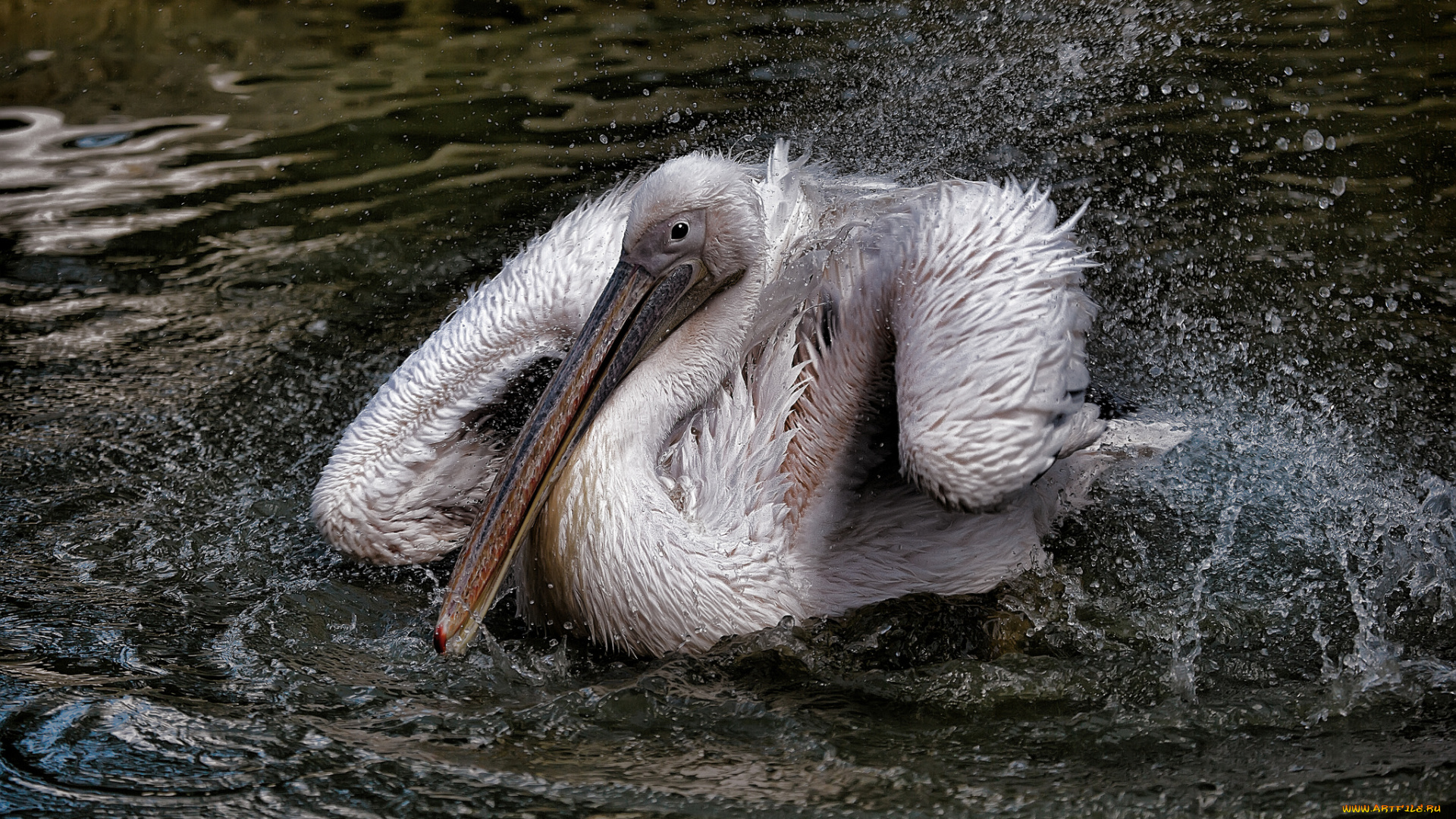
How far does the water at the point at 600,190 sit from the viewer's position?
244 centimetres

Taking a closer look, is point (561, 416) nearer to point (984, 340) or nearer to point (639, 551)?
point (639, 551)

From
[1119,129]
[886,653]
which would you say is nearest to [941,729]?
[886,653]

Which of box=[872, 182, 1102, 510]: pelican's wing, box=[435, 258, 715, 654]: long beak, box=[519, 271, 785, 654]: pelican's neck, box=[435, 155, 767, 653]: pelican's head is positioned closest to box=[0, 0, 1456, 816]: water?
box=[519, 271, 785, 654]: pelican's neck

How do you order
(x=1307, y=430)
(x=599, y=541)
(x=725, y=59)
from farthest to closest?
(x=725, y=59) → (x=1307, y=430) → (x=599, y=541)

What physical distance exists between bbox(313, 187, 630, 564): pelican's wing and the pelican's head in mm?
498

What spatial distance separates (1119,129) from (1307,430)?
2051mm

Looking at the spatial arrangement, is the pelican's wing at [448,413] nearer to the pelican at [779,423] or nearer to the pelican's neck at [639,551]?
the pelican at [779,423]

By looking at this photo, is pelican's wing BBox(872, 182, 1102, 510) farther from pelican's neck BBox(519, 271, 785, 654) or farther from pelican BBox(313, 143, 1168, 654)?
pelican's neck BBox(519, 271, 785, 654)

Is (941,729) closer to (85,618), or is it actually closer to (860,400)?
(860,400)

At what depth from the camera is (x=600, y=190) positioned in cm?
542

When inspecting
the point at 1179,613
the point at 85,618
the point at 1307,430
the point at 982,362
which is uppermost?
the point at 982,362

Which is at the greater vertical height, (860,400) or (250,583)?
(860,400)

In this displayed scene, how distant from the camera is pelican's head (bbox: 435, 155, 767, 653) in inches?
110

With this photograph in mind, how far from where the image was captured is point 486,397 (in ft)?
11.0
